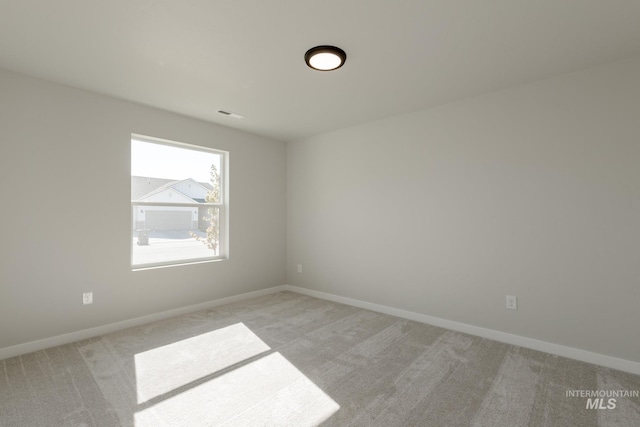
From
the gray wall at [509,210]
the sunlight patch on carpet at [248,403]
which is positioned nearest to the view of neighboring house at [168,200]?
the gray wall at [509,210]

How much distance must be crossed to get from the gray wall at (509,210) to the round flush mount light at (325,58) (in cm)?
155

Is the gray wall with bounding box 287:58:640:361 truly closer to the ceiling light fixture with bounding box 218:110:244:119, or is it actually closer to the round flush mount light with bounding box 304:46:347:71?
the ceiling light fixture with bounding box 218:110:244:119

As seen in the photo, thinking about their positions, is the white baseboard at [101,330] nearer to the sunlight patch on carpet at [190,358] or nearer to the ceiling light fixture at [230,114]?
the sunlight patch on carpet at [190,358]

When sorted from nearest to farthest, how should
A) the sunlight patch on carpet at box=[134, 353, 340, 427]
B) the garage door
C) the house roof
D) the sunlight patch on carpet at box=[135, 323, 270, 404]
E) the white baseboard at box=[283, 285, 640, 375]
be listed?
1. the sunlight patch on carpet at box=[134, 353, 340, 427]
2. the sunlight patch on carpet at box=[135, 323, 270, 404]
3. the white baseboard at box=[283, 285, 640, 375]
4. the house roof
5. the garage door

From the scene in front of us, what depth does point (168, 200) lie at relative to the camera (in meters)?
3.88

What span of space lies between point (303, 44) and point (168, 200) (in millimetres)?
2597

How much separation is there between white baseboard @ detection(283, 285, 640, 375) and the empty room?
16 millimetres

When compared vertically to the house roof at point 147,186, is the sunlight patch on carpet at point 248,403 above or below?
below

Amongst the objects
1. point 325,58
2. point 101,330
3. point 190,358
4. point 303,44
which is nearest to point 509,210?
point 325,58

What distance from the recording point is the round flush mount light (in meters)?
2.33

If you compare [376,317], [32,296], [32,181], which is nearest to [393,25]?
[376,317]

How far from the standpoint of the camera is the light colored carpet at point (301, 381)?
6.23 ft

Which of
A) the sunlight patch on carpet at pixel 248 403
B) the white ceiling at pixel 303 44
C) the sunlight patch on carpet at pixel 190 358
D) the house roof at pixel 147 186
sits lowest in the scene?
the sunlight patch on carpet at pixel 248 403

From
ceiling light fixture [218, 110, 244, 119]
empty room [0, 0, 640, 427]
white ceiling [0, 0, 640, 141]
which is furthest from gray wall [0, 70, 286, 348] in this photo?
ceiling light fixture [218, 110, 244, 119]
